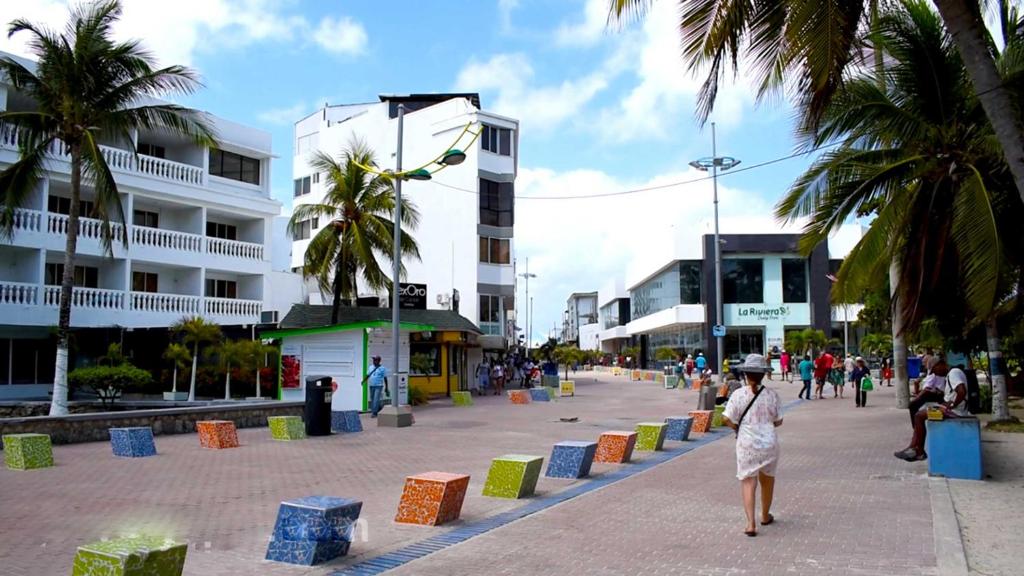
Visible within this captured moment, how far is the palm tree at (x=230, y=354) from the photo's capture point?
80.0ft

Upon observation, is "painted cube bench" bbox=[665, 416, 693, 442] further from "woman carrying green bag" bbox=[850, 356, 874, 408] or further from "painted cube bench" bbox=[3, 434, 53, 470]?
"woman carrying green bag" bbox=[850, 356, 874, 408]

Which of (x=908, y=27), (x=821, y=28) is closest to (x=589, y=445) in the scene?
(x=821, y=28)

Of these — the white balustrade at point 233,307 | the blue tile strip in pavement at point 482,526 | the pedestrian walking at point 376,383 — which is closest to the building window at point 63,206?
the white balustrade at point 233,307

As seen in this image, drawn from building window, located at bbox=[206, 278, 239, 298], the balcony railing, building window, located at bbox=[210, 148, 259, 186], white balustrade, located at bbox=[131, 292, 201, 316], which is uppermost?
building window, located at bbox=[210, 148, 259, 186]

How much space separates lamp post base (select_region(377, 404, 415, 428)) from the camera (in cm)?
1877

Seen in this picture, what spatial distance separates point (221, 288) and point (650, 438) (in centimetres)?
2268

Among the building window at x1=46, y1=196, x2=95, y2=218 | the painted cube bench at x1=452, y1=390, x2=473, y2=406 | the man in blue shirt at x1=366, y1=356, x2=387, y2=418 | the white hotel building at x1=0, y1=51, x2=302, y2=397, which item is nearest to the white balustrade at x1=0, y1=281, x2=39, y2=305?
the white hotel building at x1=0, y1=51, x2=302, y2=397

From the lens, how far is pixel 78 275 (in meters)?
27.7

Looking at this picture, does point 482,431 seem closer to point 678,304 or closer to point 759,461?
point 759,461

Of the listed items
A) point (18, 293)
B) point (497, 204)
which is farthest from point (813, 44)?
point (497, 204)

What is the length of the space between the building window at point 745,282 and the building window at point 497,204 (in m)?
21.8

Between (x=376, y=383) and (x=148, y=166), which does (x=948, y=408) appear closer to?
(x=376, y=383)

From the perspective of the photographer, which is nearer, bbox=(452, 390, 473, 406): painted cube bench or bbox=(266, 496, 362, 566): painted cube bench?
bbox=(266, 496, 362, 566): painted cube bench

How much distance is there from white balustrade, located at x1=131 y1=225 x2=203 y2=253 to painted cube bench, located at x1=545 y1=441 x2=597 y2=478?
21.2 metres
